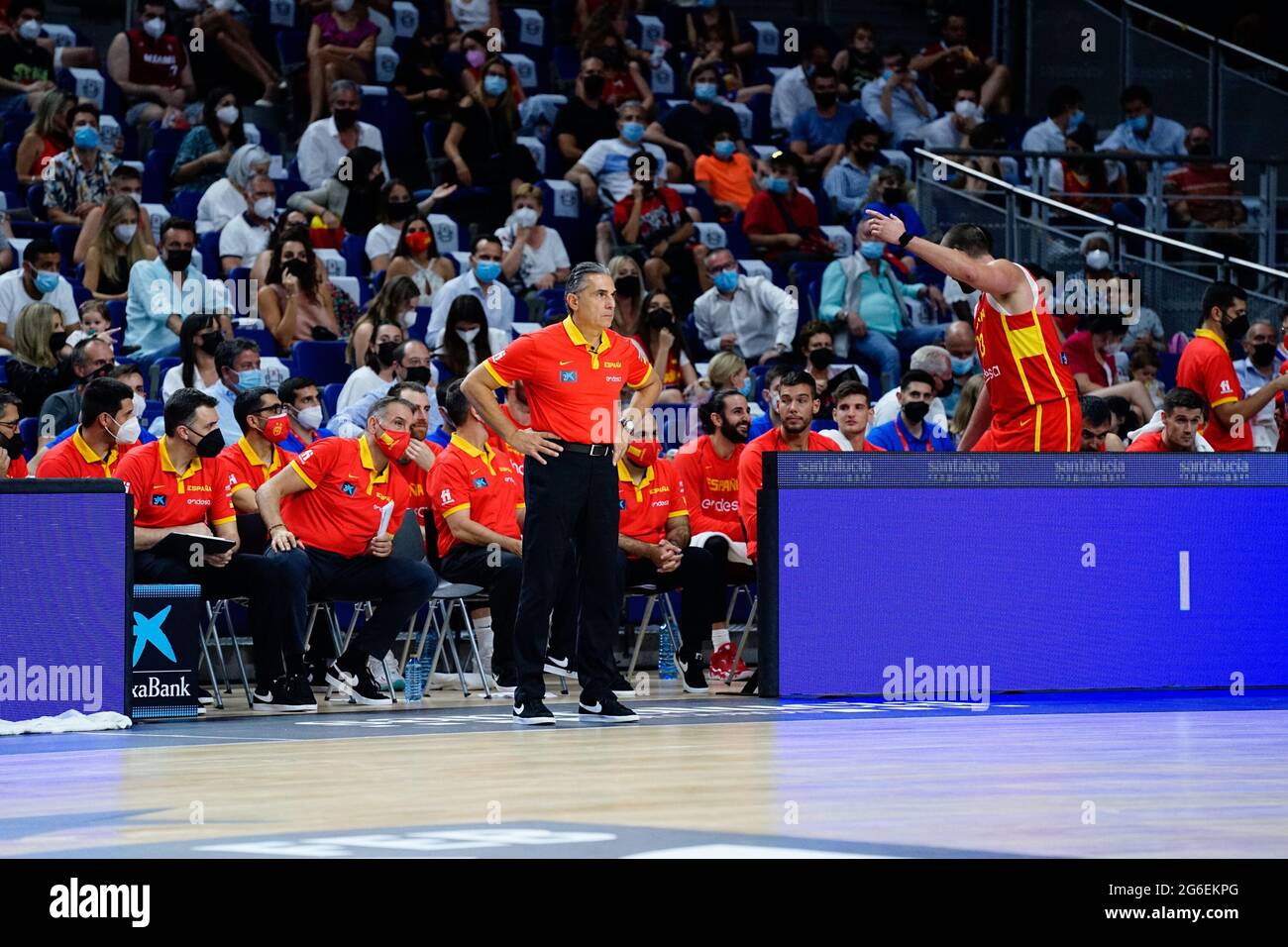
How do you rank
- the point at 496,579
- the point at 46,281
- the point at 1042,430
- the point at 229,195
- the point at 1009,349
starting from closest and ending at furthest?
1. the point at 1009,349
2. the point at 1042,430
3. the point at 496,579
4. the point at 46,281
5. the point at 229,195

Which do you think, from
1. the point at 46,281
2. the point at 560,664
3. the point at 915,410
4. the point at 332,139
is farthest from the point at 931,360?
the point at 46,281

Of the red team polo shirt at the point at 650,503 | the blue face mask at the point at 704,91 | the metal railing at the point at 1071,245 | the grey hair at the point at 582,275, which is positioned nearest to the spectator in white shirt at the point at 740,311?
the metal railing at the point at 1071,245

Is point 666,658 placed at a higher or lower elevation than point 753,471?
lower

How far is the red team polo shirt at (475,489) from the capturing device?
12.4 m

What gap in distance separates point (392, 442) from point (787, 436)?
2321 mm

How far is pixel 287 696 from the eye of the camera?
10.9 metres

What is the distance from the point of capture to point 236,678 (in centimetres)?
1272

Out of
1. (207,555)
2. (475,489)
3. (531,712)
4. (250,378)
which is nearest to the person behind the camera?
(531,712)

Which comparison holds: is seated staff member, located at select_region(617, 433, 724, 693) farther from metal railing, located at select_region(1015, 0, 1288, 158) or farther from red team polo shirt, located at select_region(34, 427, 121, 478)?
metal railing, located at select_region(1015, 0, 1288, 158)

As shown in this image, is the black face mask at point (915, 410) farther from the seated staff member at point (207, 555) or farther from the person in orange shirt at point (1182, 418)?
the seated staff member at point (207, 555)

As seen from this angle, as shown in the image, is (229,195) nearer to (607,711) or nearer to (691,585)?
(691,585)

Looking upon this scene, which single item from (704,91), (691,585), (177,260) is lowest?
(691,585)

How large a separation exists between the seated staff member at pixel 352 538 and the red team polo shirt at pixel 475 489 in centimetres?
55
